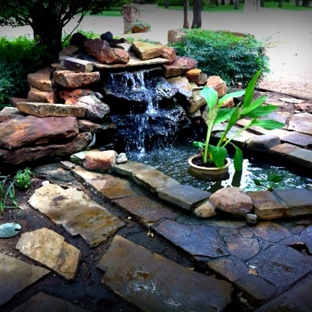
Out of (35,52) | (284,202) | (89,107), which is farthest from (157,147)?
(35,52)

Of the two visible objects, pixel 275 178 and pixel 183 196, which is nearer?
pixel 183 196

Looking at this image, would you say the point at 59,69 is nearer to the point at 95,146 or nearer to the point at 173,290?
the point at 95,146

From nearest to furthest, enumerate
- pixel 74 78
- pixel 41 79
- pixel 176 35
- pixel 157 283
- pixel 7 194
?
pixel 157 283
pixel 7 194
pixel 74 78
pixel 41 79
pixel 176 35

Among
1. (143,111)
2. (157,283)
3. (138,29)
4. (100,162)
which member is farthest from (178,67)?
(138,29)

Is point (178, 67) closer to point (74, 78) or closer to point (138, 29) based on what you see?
point (74, 78)

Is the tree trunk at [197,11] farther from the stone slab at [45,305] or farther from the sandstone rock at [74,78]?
the stone slab at [45,305]

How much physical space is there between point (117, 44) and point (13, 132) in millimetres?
2219

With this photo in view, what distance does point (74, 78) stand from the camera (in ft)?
13.0

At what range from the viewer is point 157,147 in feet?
13.4

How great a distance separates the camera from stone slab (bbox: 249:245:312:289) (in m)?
1.88

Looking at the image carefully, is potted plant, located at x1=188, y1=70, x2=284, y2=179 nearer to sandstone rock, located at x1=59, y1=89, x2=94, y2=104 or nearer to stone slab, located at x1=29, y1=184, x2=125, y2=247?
stone slab, located at x1=29, y1=184, x2=125, y2=247

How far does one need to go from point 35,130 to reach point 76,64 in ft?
3.89

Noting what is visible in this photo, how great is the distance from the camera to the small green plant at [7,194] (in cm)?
264

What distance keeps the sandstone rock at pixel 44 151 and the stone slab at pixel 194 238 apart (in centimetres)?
145
